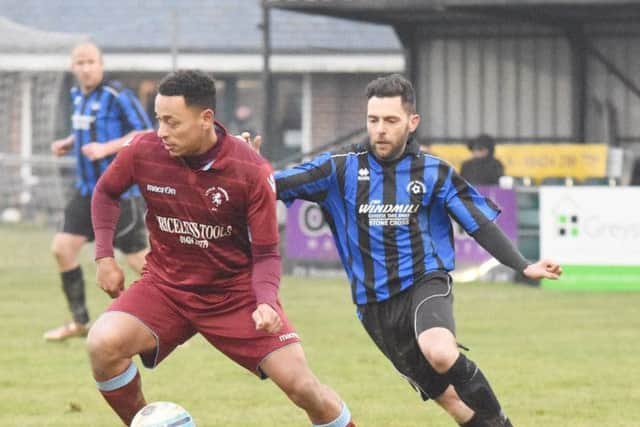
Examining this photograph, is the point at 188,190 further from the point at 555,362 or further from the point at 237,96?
the point at 237,96

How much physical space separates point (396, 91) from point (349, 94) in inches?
969

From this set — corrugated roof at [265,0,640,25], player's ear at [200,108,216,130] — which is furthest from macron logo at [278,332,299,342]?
corrugated roof at [265,0,640,25]

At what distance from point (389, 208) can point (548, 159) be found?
47.7 ft

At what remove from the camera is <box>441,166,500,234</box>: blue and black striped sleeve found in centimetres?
796

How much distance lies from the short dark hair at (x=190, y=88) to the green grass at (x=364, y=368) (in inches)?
93.7

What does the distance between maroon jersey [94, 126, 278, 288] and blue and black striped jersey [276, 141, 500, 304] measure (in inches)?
21.0

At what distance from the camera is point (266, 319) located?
6965 mm

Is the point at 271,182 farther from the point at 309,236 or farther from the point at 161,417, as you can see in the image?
the point at 309,236

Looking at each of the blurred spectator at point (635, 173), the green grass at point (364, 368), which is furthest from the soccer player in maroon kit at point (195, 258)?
the blurred spectator at point (635, 173)

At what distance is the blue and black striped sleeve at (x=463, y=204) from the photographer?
7965mm

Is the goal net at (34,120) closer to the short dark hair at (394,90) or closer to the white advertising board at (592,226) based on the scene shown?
the white advertising board at (592,226)

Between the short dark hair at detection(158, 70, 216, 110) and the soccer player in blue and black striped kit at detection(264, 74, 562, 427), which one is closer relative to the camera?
the short dark hair at detection(158, 70, 216, 110)

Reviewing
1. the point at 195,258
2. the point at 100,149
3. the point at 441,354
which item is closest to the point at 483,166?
the point at 100,149

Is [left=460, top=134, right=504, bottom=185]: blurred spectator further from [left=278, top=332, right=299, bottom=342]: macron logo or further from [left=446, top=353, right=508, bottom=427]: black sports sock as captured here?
[left=278, top=332, right=299, bottom=342]: macron logo
